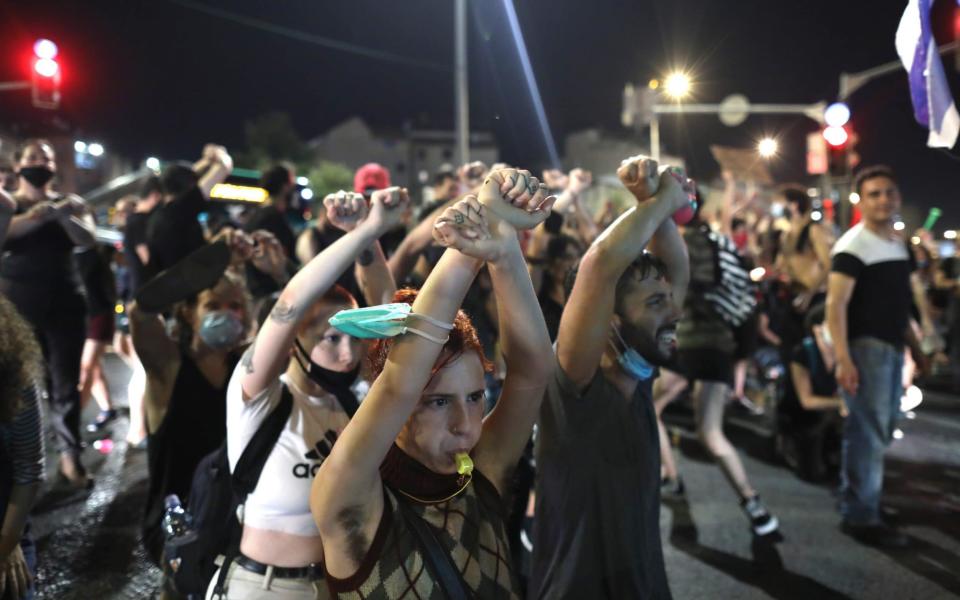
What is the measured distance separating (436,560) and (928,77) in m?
3.41

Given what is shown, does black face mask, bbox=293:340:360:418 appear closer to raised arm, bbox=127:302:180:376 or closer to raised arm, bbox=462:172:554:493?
raised arm, bbox=462:172:554:493

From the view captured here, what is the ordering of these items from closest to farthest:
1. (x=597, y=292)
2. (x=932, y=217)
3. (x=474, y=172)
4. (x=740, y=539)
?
(x=597, y=292) < (x=474, y=172) < (x=740, y=539) < (x=932, y=217)

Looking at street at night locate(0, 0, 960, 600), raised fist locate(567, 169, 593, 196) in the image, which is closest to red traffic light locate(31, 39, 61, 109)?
street at night locate(0, 0, 960, 600)

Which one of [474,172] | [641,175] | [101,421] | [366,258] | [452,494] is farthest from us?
[101,421]

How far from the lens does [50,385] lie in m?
6.38

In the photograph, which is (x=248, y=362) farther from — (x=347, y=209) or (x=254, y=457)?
(x=347, y=209)

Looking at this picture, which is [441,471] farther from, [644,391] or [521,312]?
[644,391]

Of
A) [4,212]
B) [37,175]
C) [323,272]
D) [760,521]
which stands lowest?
[760,521]

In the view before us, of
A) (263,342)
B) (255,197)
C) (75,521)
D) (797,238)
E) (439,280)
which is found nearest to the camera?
(439,280)

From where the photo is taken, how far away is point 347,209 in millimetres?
2479

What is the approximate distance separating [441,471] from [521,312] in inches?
16.2

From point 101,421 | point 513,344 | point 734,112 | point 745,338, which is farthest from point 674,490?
point 734,112

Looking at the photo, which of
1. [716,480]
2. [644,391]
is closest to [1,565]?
[644,391]

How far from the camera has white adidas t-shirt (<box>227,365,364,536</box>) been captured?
260 centimetres
